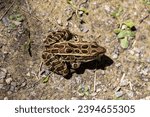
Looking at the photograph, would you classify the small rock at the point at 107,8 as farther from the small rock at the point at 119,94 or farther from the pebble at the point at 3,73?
the pebble at the point at 3,73

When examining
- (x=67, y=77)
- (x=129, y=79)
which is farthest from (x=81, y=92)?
(x=129, y=79)

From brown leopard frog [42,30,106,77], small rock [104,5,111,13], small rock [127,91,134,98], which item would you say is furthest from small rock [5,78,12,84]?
small rock [104,5,111,13]

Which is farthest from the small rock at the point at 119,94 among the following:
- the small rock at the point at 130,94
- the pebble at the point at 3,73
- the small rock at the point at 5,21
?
the small rock at the point at 5,21

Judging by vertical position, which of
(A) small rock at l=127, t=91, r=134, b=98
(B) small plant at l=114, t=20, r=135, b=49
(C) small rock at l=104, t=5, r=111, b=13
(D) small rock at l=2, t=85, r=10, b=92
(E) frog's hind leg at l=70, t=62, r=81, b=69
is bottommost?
(A) small rock at l=127, t=91, r=134, b=98

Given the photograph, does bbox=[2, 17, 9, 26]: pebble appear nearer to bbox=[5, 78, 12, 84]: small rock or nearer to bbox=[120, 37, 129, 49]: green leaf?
bbox=[5, 78, 12, 84]: small rock

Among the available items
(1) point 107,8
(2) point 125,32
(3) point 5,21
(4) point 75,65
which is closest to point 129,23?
(2) point 125,32

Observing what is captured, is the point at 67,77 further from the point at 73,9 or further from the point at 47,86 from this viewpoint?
the point at 73,9
